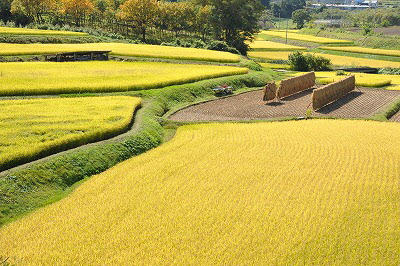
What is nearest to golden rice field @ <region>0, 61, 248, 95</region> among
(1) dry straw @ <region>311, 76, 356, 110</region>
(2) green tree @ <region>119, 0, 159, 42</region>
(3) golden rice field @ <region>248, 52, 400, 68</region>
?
(1) dry straw @ <region>311, 76, 356, 110</region>

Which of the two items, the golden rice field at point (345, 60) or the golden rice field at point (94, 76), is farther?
the golden rice field at point (345, 60)

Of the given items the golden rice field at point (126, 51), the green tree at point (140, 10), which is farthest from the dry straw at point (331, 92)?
the green tree at point (140, 10)

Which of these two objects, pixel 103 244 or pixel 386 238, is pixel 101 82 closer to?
pixel 103 244

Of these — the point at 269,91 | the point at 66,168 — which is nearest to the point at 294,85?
the point at 269,91

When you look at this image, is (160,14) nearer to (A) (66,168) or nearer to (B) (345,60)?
(B) (345,60)

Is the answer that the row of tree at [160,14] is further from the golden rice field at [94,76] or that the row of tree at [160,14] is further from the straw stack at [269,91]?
the straw stack at [269,91]

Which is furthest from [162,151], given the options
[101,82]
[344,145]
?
[101,82]
